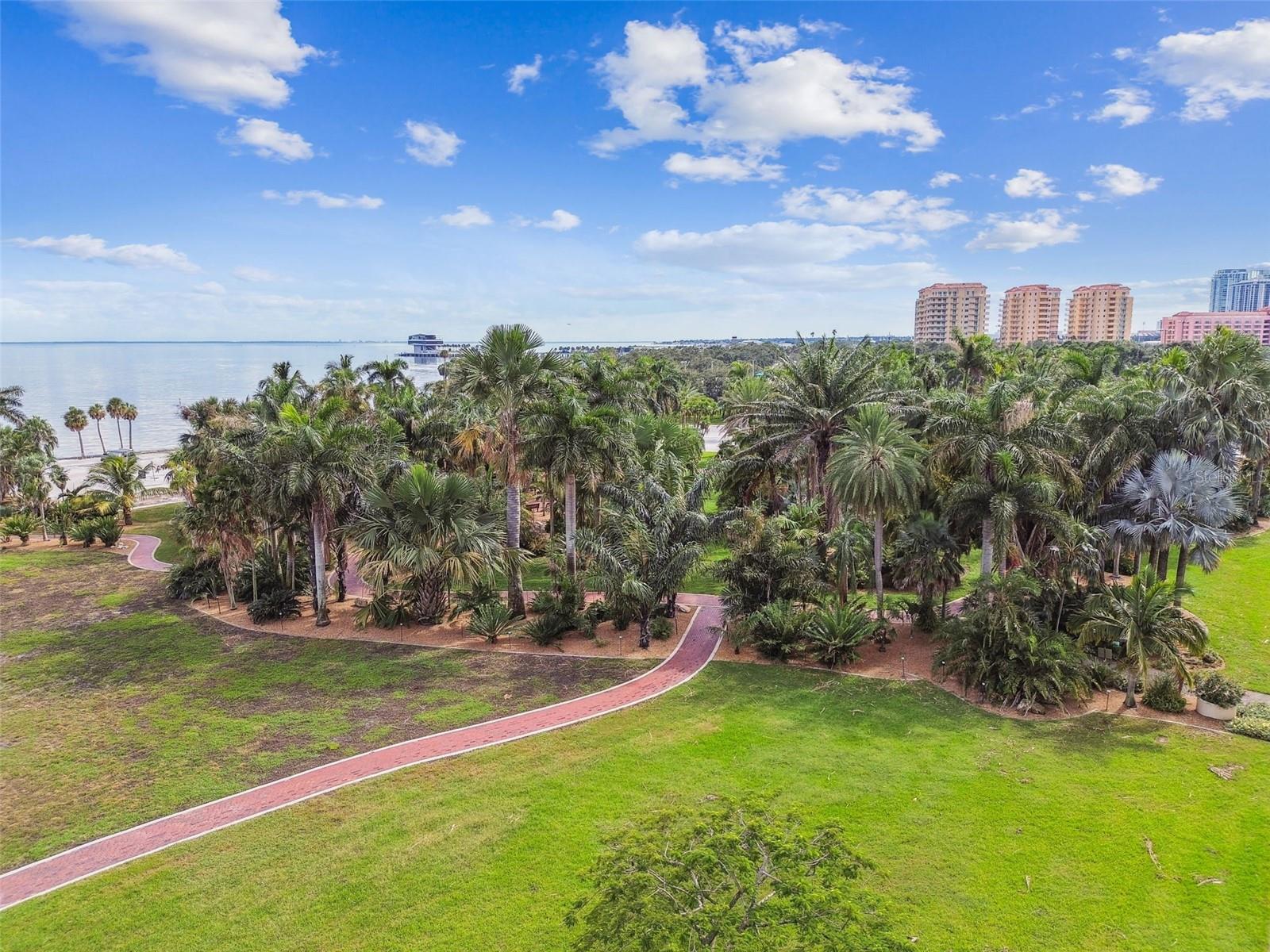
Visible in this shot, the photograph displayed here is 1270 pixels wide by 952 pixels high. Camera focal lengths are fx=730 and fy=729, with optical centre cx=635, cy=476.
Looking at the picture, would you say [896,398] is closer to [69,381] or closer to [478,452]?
[478,452]

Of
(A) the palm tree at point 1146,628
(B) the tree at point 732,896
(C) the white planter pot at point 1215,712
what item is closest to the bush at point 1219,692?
(C) the white planter pot at point 1215,712

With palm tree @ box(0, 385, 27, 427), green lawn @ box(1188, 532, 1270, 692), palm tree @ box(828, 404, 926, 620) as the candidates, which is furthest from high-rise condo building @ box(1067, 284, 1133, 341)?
palm tree @ box(0, 385, 27, 427)

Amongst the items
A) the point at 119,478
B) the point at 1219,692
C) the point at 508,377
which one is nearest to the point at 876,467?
the point at 1219,692

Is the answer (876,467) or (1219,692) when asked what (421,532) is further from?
(1219,692)

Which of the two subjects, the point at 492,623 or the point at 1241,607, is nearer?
the point at 492,623

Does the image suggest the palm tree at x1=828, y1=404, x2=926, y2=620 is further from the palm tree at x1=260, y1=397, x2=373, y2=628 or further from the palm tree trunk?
the palm tree at x1=260, y1=397, x2=373, y2=628

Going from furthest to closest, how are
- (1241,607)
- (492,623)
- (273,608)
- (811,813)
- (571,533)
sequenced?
1. (273,608)
2. (571,533)
3. (1241,607)
4. (492,623)
5. (811,813)

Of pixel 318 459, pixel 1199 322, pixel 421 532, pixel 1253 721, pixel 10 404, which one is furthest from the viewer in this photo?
pixel 1199 322

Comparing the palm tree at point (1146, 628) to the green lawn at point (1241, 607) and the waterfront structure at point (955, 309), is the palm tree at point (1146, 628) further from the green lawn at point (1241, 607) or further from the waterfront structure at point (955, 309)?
the waterfront structure at point (955, 309)
